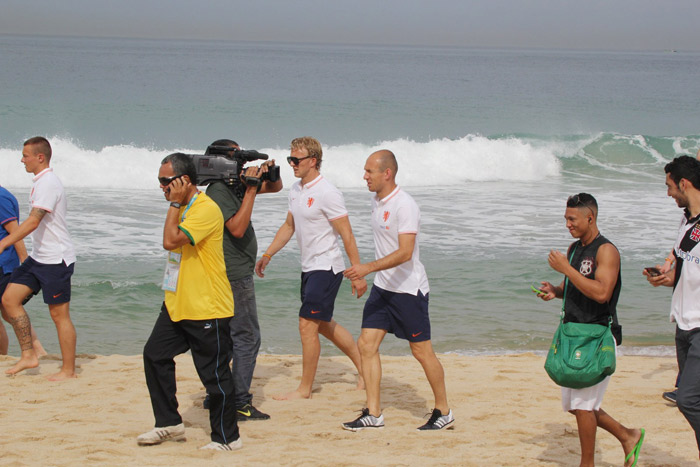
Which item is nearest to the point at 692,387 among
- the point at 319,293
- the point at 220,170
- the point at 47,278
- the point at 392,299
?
the point at 392,299

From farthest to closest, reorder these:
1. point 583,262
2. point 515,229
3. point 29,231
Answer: point 515,229 < point 29,231 < point 583,262

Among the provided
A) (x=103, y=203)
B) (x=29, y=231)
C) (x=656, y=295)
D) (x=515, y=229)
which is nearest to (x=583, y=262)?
(x=29, y=231)

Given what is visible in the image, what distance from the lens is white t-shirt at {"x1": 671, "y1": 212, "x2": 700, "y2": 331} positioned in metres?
4.24

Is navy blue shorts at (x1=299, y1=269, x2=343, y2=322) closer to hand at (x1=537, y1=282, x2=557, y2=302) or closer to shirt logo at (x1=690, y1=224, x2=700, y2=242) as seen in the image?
hand at (x1=537, y1=282, x2=557, y2=302)

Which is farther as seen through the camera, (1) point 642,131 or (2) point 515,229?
(1) point 642,131

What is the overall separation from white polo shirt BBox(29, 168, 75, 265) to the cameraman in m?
1.43

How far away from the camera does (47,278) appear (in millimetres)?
6109

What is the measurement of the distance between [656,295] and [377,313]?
20.4 ft

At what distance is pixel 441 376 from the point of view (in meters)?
5.33

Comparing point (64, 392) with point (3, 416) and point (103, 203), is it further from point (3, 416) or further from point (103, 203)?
point (103, 203)

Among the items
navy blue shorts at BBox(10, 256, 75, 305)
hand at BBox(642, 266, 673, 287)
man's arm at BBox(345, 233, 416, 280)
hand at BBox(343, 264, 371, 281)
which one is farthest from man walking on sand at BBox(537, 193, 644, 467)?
navy blue shorts at BBox(10, 256, 75, 305)

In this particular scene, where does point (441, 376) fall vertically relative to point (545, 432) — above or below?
above

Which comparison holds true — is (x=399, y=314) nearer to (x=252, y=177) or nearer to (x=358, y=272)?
(x=358, y=272)

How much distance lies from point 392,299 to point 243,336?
41.3 inches
